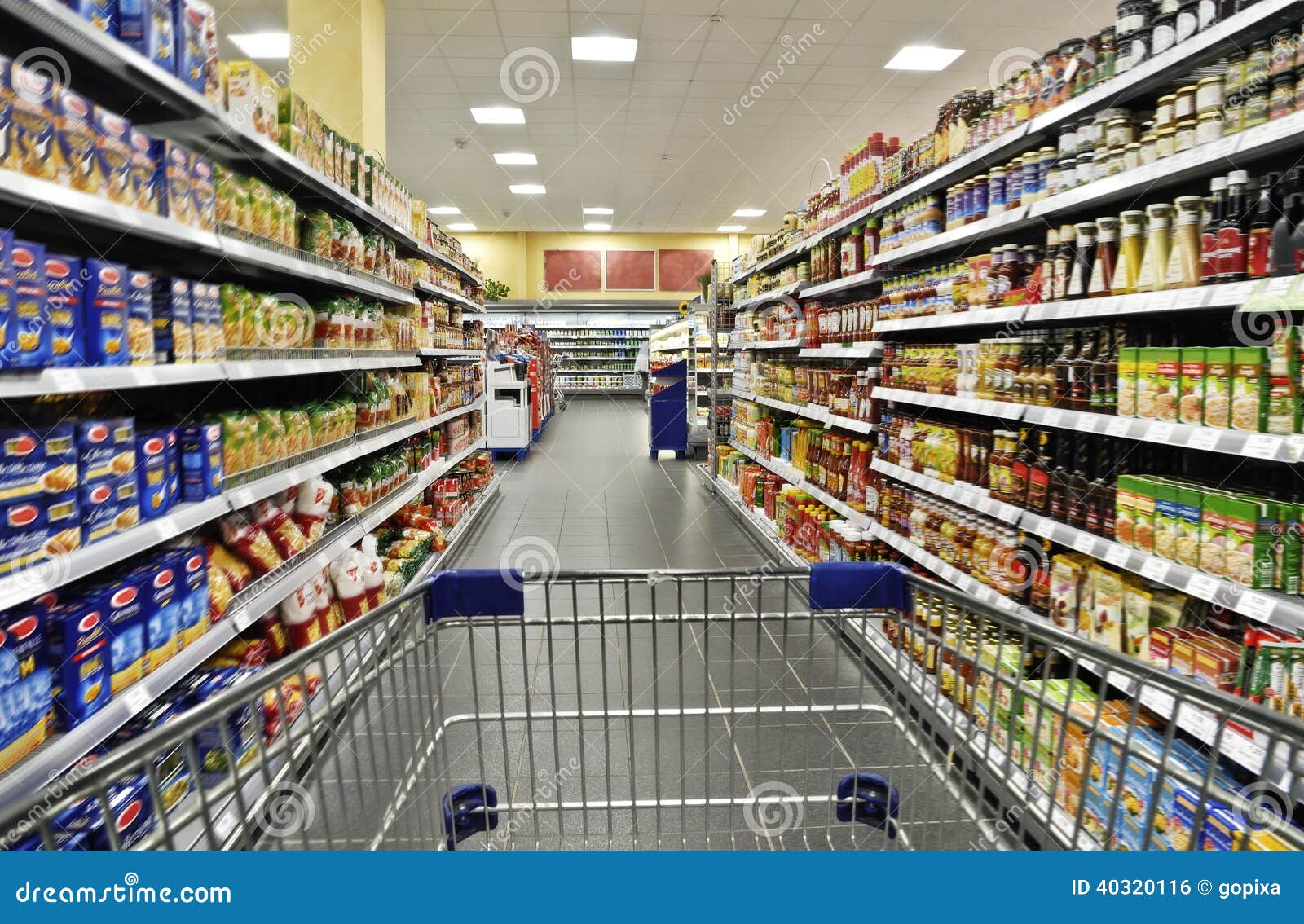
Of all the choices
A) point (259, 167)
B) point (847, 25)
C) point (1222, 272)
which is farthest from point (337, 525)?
point (847, 25)

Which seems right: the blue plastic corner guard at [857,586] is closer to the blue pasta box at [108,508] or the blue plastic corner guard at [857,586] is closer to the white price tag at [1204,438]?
the white price tag at [1204,438]

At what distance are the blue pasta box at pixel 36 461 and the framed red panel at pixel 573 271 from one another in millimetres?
19867

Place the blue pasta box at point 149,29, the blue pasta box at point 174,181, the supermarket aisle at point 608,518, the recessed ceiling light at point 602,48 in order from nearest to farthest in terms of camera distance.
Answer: the blue pasta box at point 149,29 < the blue pasta box at point 174,181 < the supermarket aisle at point 608,518 < the recessed ceiling light at point 602,48

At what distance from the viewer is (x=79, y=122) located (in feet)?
5.59

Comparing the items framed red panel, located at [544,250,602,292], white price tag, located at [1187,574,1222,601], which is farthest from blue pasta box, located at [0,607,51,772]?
framed red panel, located at [544,250,602,292]

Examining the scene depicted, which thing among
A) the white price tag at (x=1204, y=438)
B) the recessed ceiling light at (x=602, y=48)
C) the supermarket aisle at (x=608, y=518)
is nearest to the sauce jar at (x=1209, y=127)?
the white price tag at (x=1204, y=438)

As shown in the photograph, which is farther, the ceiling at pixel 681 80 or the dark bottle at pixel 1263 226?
the ceiling at pixel 681 80

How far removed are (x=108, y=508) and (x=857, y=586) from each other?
5.77 feet

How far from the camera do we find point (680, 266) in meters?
21.1

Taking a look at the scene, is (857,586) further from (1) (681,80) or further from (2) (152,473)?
(1) (681,80)

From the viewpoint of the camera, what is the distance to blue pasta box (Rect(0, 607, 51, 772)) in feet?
4.99

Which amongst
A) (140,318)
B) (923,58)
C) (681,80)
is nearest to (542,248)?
(681,80)

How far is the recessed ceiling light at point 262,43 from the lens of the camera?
7.46 meters

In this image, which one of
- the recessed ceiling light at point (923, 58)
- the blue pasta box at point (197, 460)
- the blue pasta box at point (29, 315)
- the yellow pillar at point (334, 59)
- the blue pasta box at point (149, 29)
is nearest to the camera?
the blue pasta box at point (29, 315)
